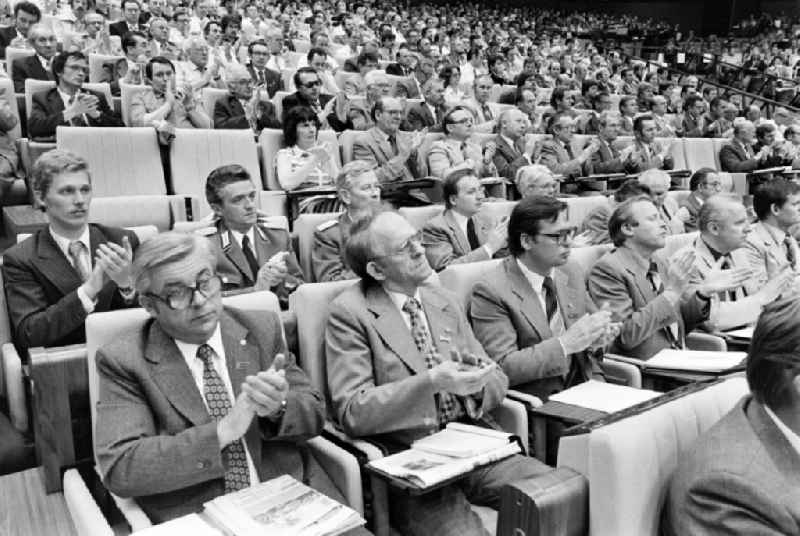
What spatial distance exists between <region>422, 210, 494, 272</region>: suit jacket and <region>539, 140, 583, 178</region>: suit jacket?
1300 millimetres

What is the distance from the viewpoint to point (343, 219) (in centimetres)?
233

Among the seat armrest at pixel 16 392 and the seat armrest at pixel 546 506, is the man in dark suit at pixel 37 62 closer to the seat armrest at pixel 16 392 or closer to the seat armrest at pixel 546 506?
the seat armrest at pixel 16 392

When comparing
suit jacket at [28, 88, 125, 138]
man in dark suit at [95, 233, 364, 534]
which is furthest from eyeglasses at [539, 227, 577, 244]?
suit jacket at [28, 88, 125, 138]

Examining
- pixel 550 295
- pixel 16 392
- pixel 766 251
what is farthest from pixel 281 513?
pixel 766 251

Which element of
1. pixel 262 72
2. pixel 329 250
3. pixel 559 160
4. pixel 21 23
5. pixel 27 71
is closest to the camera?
pixel 329 250

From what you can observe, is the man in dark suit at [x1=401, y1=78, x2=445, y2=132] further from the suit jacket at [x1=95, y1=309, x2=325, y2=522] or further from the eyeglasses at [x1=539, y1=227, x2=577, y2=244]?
the suit jacket at [x1=95, y1=309, x2=325, y2=522]

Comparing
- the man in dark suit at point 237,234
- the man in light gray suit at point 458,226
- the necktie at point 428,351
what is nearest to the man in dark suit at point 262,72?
the man in light gray suit at point 458,226

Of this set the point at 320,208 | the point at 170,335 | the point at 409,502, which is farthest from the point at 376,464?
the point at 320,208

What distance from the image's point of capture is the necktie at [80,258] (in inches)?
61.9

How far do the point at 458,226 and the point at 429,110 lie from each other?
2.11 m

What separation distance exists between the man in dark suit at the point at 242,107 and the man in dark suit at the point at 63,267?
6.24 ft

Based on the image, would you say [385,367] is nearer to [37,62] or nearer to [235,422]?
[235,422]

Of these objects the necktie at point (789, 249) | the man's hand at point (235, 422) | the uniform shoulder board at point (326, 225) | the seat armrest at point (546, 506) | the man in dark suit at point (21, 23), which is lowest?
the seat armrest at point (546, 506)

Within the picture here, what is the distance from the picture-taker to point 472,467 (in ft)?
3.68
